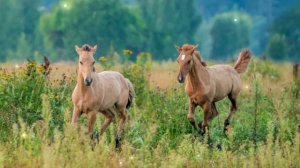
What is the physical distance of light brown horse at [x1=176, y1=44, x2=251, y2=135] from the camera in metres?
16.1

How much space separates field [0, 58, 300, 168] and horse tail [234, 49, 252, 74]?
92 cm

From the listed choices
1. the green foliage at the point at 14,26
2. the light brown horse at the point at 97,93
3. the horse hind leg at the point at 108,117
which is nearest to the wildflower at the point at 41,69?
the light brown horse at the point at 97,93

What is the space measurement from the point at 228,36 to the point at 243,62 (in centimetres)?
7976

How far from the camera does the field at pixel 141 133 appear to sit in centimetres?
1238

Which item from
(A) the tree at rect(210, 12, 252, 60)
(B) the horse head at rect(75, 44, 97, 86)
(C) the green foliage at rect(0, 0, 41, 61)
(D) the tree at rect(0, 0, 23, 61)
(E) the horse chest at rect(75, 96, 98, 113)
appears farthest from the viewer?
(A) the tree at rect(210, 12, 252, 60)

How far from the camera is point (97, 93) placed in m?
14.8

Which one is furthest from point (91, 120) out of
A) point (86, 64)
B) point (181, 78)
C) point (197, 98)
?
point (197, 98)

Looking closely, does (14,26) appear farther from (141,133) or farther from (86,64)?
(86,64)

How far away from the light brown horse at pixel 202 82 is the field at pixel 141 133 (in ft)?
0.95

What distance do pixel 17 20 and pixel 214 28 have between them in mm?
23362

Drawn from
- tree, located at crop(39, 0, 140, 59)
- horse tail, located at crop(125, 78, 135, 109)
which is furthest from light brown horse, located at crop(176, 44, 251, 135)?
tree, located at crop(39, 0, 140, 59)

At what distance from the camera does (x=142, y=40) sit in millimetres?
82688

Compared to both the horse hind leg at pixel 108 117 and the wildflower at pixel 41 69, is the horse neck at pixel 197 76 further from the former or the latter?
the wildflower at pixel 41 69

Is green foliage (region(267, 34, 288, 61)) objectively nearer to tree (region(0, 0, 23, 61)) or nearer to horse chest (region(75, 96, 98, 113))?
tree (region(0, 0, 23, 61))
